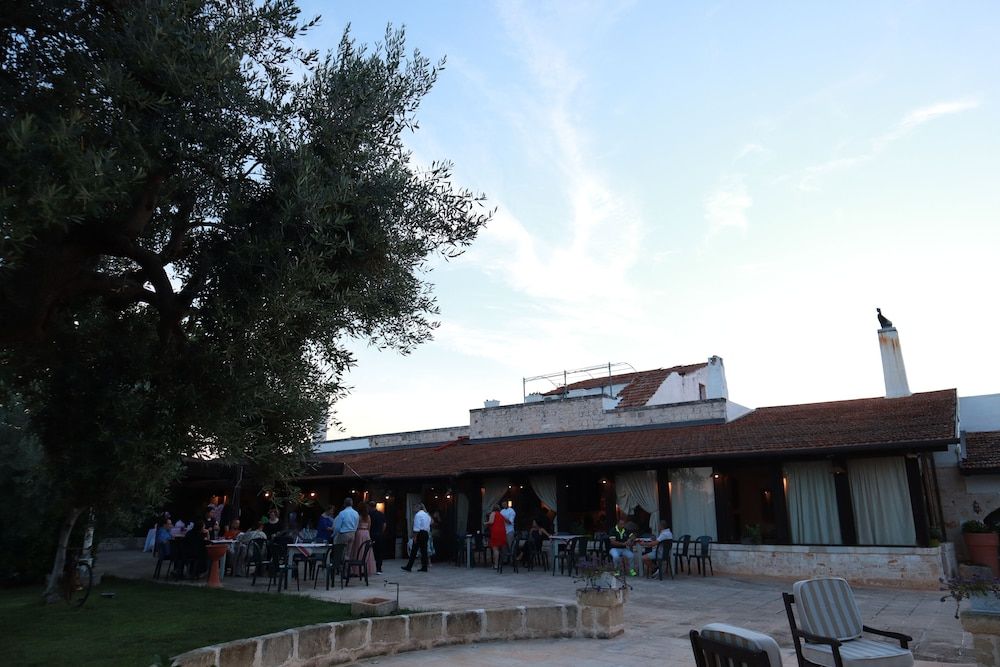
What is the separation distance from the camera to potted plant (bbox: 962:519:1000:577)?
43.9ft

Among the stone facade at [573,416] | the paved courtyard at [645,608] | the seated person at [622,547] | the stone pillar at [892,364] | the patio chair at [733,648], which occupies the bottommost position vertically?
the paved courtyard at [645,608]

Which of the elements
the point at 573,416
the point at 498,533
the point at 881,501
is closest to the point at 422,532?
the point at 498,533

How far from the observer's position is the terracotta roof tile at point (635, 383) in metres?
21.5

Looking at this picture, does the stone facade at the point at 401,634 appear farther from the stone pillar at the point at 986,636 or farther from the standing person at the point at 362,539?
the standing person at the point at 362,539

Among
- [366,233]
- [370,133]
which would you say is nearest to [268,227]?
[366,233]

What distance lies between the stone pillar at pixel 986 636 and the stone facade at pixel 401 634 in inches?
140

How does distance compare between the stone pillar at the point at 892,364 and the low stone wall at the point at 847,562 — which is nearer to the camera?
the low stone wall at the point at 847,562

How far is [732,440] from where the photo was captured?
15.1 m

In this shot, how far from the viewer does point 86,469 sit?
6.05 m

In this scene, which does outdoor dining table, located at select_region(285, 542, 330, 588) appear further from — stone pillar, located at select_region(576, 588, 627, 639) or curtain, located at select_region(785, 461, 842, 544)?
curtain, located at select_region(785, 461, 842, 544)

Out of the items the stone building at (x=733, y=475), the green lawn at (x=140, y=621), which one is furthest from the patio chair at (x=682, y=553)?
the green lawn at (x=140, y=621)

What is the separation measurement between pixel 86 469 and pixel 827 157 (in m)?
12.8

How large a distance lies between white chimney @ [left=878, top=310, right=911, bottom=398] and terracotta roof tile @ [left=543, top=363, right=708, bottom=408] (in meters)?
6.82

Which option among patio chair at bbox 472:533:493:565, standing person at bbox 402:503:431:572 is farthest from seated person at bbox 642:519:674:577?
standing person at bbox 402:503:431:572
